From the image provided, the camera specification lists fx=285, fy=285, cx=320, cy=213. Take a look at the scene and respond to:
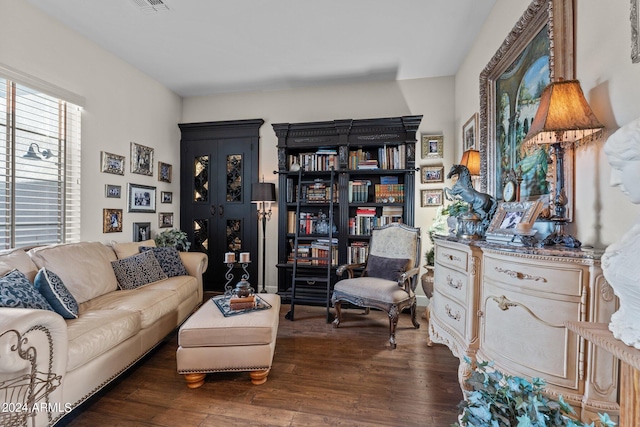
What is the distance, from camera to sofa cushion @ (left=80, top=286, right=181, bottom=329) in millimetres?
2139

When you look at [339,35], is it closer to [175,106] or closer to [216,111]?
[216,111]

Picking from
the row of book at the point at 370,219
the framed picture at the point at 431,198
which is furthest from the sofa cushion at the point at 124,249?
the framed picture at the point at 431,198

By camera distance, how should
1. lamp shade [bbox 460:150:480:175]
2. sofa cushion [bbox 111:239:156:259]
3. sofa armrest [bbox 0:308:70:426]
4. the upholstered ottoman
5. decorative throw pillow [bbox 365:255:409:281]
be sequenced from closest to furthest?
sofa armrest [bbox 0:308:70:426] → the upholstered ottoman → lamp shade [bbox 460:150:480:175] → sofa cushion [bbox 111:239:156:259] → decorative throw pillow [bbox 365:255:409:281]

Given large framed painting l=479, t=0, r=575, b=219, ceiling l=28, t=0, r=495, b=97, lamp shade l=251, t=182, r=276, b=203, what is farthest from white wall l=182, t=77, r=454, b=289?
large framed painting l=479, t=0, r=575, b=219

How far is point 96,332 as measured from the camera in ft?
5.65

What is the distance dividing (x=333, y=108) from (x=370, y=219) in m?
1.59

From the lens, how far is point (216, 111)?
419cm

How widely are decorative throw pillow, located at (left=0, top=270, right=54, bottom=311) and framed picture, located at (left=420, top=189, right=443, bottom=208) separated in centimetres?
359

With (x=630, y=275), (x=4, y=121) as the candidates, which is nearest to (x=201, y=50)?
(x=4, y=121)

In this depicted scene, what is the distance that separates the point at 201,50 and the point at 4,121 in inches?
70.8

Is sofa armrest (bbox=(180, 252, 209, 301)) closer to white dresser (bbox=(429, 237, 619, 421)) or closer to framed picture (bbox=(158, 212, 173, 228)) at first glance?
framed picture (bbox=(158, 212, 173, 228))

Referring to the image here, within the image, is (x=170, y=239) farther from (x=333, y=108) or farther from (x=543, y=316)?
(x=543, y=316)

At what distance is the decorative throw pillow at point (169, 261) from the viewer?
3.06 metres

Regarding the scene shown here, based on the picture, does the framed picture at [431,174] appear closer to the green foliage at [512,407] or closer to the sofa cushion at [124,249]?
the green foliage at [512,407]
